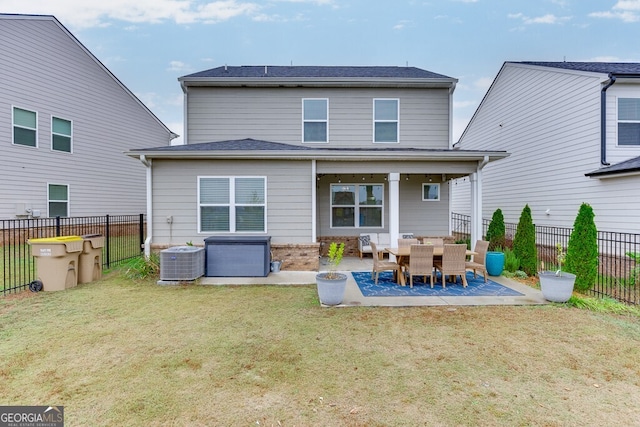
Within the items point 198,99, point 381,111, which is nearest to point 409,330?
point 381,111

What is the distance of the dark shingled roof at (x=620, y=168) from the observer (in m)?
7.56

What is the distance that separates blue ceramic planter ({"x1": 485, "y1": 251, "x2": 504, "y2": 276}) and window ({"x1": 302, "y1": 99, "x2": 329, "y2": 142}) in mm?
6841

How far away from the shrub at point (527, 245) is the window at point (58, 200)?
1627cm

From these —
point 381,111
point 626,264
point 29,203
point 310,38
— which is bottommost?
point 626,264

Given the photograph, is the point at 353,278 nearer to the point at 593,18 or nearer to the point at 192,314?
the point at 192,314

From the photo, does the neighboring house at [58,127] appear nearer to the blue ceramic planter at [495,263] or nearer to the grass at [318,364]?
the grass at [318,364]

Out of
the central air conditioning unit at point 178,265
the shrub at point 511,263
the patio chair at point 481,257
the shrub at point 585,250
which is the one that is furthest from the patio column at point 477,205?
the central air conditioning unit at point 178,265

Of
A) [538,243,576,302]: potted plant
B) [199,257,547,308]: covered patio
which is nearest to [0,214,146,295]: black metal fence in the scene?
[199,257,547,308]: covered patio

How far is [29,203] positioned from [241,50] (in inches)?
455

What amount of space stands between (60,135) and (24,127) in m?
1.17

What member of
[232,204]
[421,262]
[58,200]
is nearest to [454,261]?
[421,262]

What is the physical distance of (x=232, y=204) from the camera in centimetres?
872

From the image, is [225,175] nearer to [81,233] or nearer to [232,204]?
[232,204]

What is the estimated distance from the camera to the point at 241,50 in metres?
16.1
